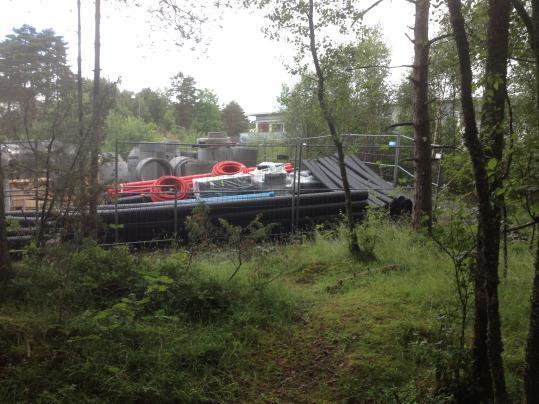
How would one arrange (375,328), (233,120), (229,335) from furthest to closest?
1. (233,120)
2. (375,328)
3. (229,335)

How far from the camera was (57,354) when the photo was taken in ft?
11.3

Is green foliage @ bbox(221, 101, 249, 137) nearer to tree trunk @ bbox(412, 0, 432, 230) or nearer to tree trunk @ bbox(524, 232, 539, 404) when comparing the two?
tree trunk @ bbox(412, 0, 432, 230)

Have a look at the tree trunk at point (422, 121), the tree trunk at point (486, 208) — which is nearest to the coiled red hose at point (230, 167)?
the tree trunk at point (422, 121)

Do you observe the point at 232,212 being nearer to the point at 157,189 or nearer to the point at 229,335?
the point at 157,189

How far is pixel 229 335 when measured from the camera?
13.9ft

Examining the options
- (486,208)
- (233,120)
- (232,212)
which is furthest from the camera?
(233,120)

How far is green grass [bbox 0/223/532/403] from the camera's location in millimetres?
3336

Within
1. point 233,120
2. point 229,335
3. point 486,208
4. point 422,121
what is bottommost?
point 229,335

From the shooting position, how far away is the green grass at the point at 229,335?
3.34 m

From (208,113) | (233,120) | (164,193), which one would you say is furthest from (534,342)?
(233,120)

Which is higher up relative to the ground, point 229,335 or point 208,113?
point 208,113

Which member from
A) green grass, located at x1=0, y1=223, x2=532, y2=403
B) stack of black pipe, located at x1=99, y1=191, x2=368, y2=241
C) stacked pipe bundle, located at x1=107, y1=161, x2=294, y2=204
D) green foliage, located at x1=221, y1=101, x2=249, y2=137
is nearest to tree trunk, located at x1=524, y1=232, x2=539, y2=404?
green grass, located at x1=0, y1=223, x2=532, y2=403

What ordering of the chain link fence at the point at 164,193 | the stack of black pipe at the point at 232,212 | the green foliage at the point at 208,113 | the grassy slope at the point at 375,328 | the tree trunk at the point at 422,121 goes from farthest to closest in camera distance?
the green foliage at the point at 208,113 < the stack of black pipe at the point at 232,212 < the tree trunk at the point at 422,121 < the chain link fence at the point at 164,193 < the grassy slope at the point at 375,328

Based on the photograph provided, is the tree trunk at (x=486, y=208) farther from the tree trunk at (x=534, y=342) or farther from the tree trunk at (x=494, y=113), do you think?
the tree trunk at (x=534, y=342)
